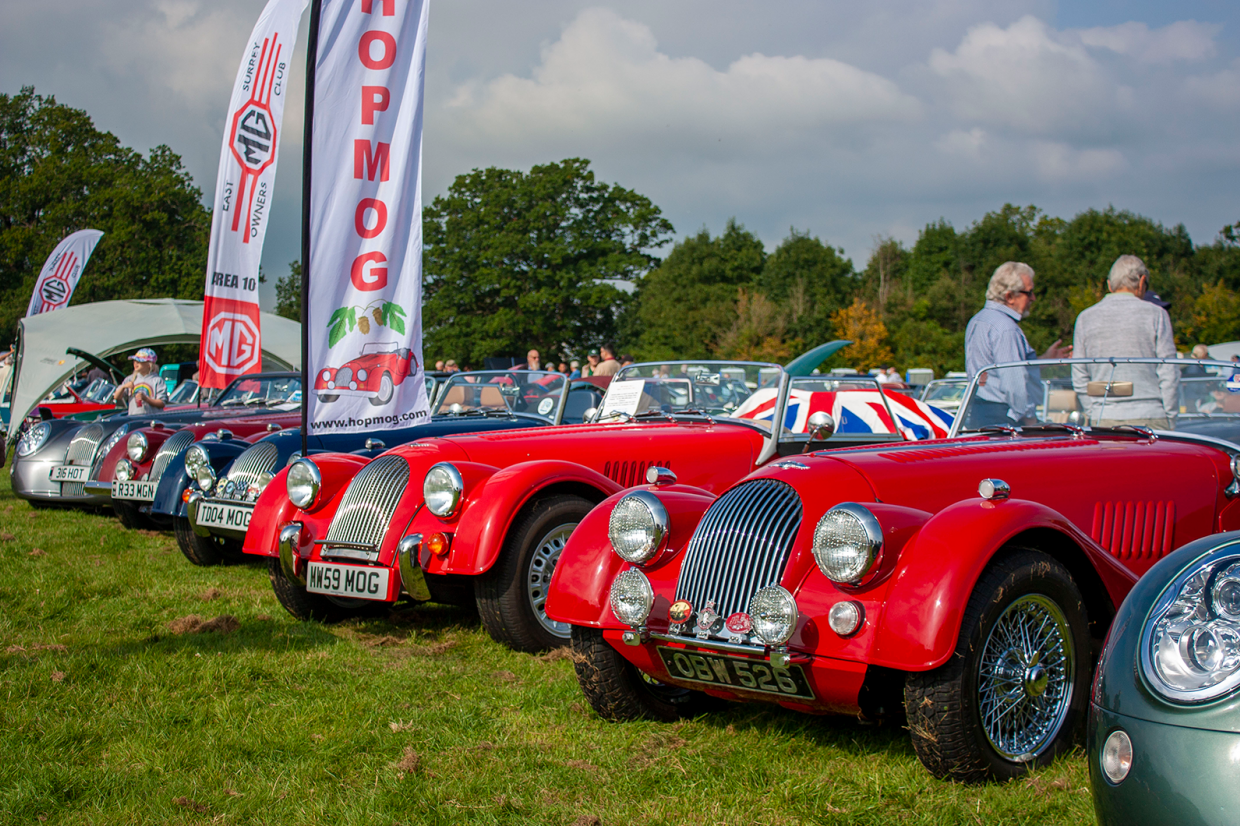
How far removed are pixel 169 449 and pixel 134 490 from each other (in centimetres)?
54

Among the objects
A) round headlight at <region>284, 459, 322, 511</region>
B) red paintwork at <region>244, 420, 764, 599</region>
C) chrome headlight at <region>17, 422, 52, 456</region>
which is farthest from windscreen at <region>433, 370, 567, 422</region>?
chrome headlight at <region>17, 422, 52, 456</region>

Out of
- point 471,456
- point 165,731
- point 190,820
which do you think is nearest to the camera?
point 190,820

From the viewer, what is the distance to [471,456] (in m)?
5.59

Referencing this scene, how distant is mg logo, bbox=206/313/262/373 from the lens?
31.6ft

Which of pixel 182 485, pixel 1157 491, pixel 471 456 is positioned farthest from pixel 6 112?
pixel 1157 491

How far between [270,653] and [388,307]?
92.5 inches

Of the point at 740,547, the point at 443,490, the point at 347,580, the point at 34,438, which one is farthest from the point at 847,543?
the point at 34,438

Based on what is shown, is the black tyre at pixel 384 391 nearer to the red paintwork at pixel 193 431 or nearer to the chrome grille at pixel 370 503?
the chrome grille at pixel 370 503

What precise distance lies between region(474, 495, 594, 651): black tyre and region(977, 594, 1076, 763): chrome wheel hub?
2.28 m

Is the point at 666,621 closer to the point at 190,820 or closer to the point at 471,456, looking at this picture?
the point at 190,820

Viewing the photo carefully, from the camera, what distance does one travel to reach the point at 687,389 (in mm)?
6738

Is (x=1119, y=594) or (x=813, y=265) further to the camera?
(x=813, y=265)

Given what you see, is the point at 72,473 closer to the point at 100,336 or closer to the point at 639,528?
the point at 639,528

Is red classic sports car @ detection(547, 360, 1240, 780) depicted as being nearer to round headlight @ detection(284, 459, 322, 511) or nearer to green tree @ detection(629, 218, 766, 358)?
round headlight @ detection(284, 459, 322, 511)
